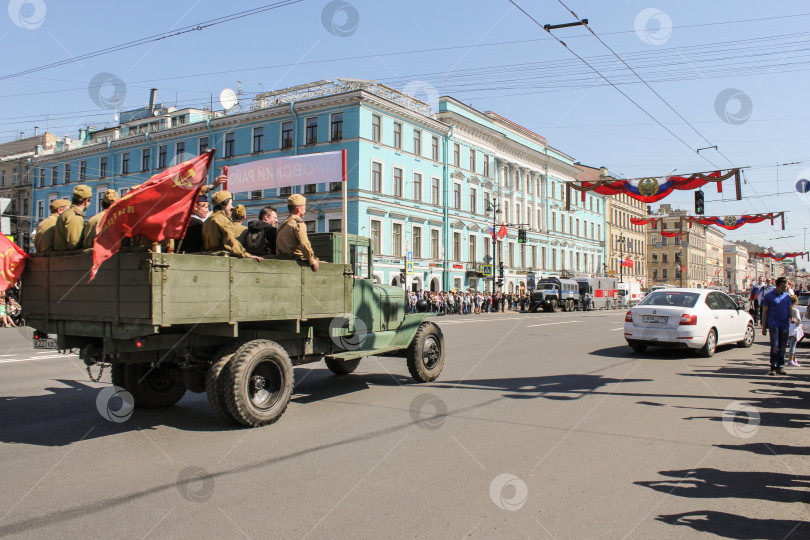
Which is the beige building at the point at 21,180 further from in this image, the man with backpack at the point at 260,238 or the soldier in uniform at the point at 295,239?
the soldier in uniform at the point at 295,239

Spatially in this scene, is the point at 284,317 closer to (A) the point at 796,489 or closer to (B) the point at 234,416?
(B) the point at 234,416

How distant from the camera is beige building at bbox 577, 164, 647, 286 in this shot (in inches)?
3071

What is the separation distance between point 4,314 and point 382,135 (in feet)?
80.5

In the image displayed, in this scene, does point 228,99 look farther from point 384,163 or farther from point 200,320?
point 200,320

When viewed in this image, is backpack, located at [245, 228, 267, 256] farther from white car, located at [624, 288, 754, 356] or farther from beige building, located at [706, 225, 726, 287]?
beige building, located at [706, 225, 726, 287]

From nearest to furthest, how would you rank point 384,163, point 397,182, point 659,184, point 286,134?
point 659,184 < point 384,163 < point 286,134 < point 397,182

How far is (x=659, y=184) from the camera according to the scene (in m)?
17.8

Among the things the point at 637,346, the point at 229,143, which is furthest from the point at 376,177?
the point at 637,346

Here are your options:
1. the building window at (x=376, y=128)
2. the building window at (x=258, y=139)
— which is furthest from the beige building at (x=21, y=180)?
the building window at (x=376, y=128)

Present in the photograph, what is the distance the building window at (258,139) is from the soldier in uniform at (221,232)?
124 feet

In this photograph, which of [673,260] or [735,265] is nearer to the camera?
[673,260]

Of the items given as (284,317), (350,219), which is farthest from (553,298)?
(284,317)

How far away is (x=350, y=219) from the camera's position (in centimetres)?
3831

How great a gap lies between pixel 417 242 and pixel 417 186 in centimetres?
410
